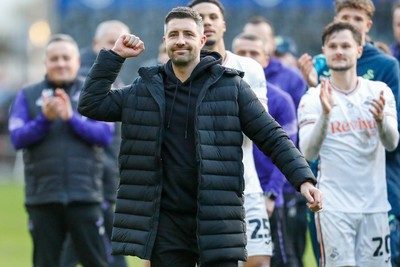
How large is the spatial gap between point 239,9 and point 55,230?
15.8 meters

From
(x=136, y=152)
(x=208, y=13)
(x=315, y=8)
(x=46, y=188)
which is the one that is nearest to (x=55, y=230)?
(x=46, y=188)

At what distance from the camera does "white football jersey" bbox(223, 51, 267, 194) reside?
9781 mm

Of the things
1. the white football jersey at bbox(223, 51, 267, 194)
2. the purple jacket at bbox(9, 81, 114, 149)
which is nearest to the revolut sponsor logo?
the white football jersey at bbox(223, 51, 267, 194)

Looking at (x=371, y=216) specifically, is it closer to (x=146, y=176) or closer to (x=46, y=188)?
(x=146, y=176)

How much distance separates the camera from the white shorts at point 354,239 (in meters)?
9.59

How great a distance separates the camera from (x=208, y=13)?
9.90 metres

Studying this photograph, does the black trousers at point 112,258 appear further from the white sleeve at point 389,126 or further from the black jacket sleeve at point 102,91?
the black jacket sleeve at point 102,91

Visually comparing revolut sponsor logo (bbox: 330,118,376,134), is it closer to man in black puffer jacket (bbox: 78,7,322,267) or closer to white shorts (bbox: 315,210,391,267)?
white shorts (bbox: 315,210,391,267)

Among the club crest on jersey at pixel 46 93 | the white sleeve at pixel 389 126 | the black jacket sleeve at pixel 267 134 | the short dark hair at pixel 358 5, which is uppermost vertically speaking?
the short dark hair at pixel 358 5

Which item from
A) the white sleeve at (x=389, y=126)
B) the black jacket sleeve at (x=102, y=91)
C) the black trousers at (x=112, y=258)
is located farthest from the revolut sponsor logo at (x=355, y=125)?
the black trousers at (x=112, y=258)

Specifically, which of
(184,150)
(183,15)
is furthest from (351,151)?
(183,15)

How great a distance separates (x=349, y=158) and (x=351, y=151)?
59 mm

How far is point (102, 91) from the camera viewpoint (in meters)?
8.17

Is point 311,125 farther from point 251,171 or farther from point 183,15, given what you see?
point 183,15
